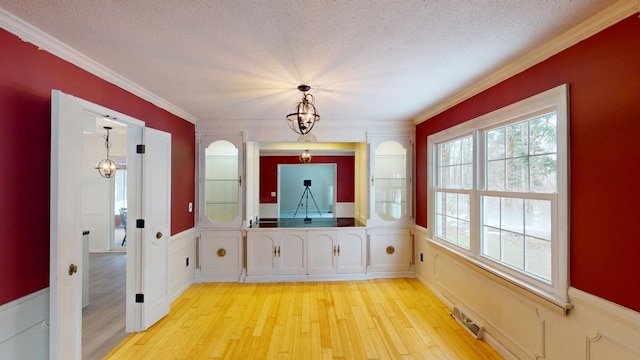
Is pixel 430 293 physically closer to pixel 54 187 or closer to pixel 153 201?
pixel 153 201

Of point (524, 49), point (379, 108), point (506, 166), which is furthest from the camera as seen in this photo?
point (379, 108)

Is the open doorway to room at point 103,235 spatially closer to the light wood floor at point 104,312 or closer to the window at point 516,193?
the light wood floor at point 104,312

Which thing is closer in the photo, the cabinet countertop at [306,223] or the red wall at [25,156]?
the red wall at [25,156]

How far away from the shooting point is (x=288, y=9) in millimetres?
1550

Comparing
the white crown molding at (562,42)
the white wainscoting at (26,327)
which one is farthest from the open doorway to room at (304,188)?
the white wainscoting at (26,327)

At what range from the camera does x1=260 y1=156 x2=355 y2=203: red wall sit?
7.98m

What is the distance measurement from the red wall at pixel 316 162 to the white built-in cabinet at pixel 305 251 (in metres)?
3.71

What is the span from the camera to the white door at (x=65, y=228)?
5.71 feet

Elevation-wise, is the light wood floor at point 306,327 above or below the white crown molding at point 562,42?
below

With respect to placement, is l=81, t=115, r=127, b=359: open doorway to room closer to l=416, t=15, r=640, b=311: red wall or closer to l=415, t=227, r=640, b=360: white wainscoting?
l=415, t=227, r=640, b=360: white wainscoting

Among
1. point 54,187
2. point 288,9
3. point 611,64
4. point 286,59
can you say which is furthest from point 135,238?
point 611,64

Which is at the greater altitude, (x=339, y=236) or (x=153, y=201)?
(x=153, y=201)

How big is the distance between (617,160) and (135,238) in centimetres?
389

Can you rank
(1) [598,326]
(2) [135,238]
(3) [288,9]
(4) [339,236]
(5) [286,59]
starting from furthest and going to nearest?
(4) [339,236] → (2) [135,238] → (5) [286,59] → (1) [598,326] → (3) [288,9]
